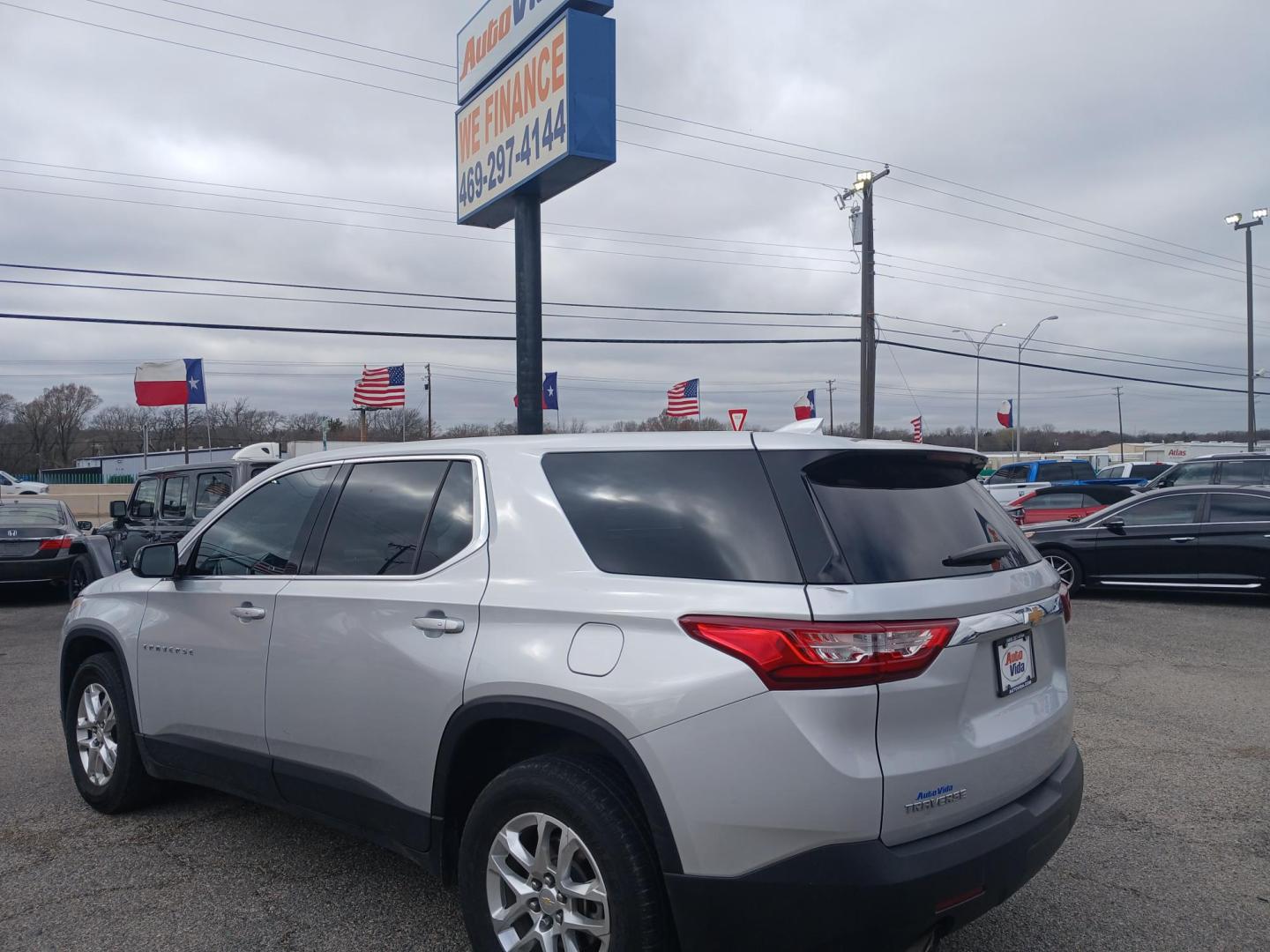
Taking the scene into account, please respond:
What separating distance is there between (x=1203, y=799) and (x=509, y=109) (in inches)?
464

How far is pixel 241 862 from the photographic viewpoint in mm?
4262

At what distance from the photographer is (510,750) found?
10.6ft

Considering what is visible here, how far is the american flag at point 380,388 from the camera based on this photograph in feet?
77.8

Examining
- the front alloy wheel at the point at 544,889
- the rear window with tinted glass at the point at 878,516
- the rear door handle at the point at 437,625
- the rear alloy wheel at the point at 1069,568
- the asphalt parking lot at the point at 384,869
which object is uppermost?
the rear window with tinted glass at the point at 878,516

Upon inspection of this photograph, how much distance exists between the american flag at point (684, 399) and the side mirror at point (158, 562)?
23748 millimetres

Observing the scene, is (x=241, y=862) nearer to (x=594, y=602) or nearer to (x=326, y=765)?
A: (x=326, y=765)

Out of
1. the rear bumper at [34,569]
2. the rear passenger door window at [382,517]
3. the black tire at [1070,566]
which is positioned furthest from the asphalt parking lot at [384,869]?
the rear bumper at [34,569]

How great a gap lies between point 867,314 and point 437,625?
2309 centimetres

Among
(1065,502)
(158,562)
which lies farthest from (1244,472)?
(158,562)

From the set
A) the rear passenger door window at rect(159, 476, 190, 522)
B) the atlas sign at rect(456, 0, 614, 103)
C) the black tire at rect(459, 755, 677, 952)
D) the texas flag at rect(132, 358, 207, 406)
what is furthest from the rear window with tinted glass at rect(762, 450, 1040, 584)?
the texas flag at rect(132, 358, 207, 406)

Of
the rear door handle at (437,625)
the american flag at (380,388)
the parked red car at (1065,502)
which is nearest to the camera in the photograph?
the rear door handle at (437,625)

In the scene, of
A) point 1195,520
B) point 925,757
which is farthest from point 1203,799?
point 1195,520

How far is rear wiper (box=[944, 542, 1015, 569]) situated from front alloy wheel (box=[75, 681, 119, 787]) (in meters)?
4.08

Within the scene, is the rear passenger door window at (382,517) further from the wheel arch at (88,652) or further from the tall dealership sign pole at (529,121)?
the tall dealership sign pole at (529,121)
